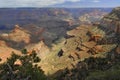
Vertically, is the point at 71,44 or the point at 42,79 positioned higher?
the point at 42,79

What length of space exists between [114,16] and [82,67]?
85.4 m

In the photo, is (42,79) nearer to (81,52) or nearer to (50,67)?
(50,67)

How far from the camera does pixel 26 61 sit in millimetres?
37250

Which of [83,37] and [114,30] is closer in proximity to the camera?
[114,30]

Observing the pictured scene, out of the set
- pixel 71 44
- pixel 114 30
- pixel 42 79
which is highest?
pixel 42 79

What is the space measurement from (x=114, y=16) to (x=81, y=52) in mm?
42452

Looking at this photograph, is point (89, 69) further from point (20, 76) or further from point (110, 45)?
point (20, 76)

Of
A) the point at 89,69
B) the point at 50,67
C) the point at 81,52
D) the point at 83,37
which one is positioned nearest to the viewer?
the point at 89,69

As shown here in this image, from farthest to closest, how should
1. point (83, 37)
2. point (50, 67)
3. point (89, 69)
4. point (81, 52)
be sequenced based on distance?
1. point (83, 37)
2. point (81, 52)
3. point (50, 67)
4. point (89, 69)

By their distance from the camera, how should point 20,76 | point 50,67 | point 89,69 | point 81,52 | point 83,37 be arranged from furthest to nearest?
1. point 83,37
2. point 81,52
3. point 50,67
4. point 89,69
5. point 20,76

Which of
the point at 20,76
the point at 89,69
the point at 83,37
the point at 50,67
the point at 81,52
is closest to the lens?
the point at 20,76

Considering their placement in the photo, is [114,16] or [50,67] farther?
[114,16]

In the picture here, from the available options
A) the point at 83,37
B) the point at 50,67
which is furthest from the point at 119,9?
the point at 50,67

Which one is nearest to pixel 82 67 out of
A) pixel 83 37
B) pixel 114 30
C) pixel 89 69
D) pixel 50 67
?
pixel 89 69
